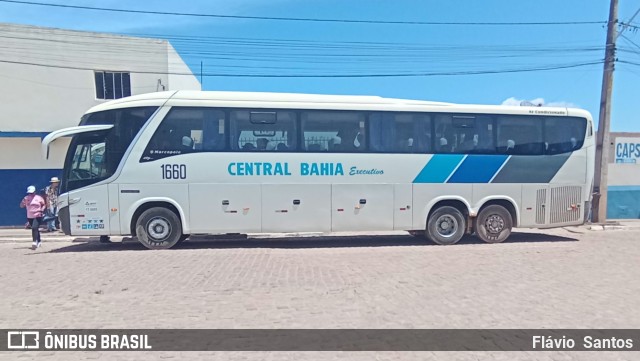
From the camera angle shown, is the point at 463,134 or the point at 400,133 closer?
the point at 400,133

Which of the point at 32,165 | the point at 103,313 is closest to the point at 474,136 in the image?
the point at 103,313

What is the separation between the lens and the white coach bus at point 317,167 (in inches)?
376

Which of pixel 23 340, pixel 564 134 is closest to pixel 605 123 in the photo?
pixel 564 134

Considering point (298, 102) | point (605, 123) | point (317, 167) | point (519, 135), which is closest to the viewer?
point (298, 102)

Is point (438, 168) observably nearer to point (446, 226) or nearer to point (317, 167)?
point (446, 226)

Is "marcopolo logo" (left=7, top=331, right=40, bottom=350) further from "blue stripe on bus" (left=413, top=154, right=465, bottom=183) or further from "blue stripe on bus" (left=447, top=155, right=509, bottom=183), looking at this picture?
"blue stripe on bus" (left=447, top=155, right=509, bottom=183)

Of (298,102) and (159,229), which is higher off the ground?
(298,102)

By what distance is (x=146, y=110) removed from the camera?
31.1ft

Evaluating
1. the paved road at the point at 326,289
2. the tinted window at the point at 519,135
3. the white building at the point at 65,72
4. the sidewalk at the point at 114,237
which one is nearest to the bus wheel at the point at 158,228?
the paved road at the point at 326,289

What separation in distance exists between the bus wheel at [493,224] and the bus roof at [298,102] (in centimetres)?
250

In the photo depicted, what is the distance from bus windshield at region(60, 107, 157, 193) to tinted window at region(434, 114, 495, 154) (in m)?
6.71

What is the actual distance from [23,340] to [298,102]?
277 inches

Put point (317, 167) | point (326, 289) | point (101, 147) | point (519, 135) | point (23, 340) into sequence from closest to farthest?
1. point (23, 340)
2. point (326, 289)
3. point (101, 147)
4. point (317, 167)
5. point (519, 135)

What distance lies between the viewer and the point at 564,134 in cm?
1102
